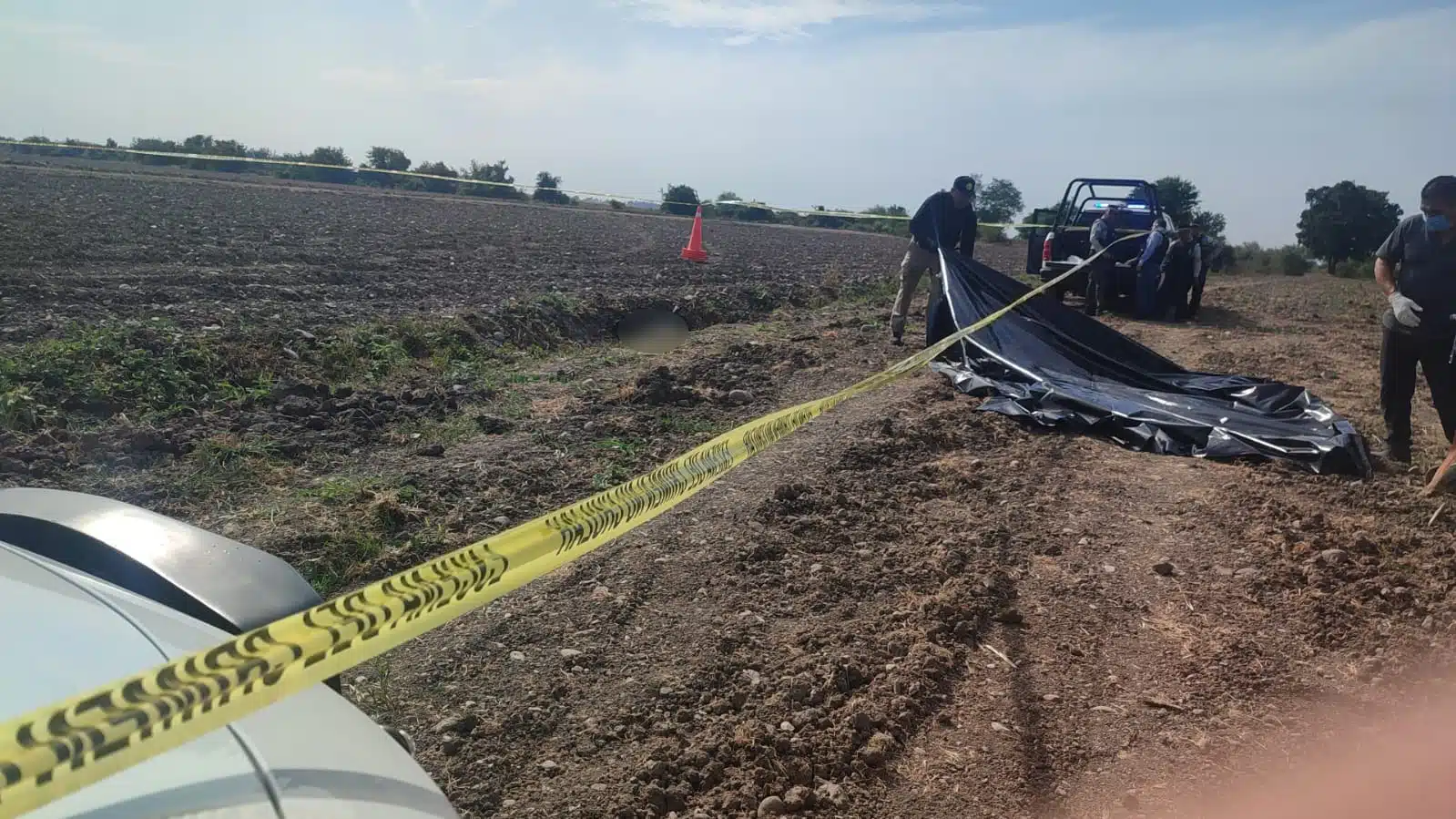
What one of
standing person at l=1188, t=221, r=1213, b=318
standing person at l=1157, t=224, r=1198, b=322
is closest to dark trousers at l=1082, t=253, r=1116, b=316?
standing person at l=1157, t=224, r=1198, b=322

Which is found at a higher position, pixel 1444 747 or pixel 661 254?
pixel 661 254

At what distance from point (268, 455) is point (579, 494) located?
5.86 ft

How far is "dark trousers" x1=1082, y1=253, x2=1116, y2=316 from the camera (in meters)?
12.7

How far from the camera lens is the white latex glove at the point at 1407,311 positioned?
5.56 m

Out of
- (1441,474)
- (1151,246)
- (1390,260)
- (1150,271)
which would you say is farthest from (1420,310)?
(1150,271)

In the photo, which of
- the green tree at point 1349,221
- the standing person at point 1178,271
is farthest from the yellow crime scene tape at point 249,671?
the green tree at point 1349,221

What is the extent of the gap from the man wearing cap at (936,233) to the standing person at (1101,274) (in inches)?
148

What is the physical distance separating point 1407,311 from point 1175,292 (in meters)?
7.34

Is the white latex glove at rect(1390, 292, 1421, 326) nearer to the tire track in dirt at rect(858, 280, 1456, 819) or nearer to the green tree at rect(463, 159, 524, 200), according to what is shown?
the tire track in dirt at rect(858, 280, 1456, 819)

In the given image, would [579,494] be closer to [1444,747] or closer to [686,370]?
[686,370]

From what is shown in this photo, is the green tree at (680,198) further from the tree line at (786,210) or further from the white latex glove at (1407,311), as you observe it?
the white latex glove at (1407,311)

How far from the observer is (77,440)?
16.2 ft

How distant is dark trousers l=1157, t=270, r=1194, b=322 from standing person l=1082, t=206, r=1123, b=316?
0.63 metres

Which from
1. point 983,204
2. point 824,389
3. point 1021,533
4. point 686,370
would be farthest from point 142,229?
point 983,204
